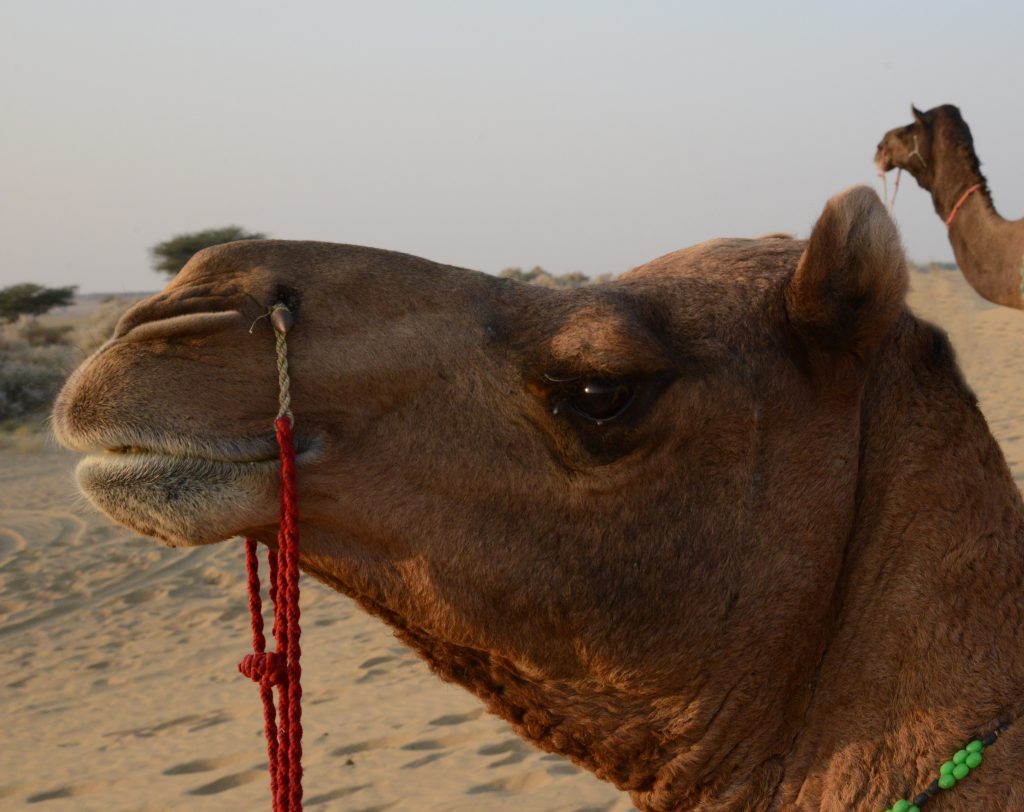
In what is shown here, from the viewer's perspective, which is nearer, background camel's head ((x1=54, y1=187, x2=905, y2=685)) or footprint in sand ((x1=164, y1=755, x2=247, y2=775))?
background camel's head ((x1=54, y1=187, x2=905, y2=685))

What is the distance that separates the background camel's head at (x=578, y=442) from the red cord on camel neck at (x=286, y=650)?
82mm

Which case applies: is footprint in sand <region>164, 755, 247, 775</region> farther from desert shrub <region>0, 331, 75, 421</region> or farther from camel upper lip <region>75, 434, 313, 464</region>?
desert shrub <region>0, 331, 75, 421</region>

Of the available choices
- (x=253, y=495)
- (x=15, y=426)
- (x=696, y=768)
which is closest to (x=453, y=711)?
(x=696, y=768)

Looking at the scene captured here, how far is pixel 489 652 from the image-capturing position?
255cm

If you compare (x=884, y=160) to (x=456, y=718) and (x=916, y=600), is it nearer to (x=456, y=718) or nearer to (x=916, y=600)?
(x=456, y=718)

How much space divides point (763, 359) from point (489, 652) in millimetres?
858

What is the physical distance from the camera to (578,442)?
7.91 feet

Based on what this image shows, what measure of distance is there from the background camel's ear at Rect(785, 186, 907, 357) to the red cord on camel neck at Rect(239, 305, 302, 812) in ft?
3.45

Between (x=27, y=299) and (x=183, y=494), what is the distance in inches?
1780

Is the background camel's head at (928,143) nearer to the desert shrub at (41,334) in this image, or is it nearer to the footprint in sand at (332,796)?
the footprint in sand at (332,796)

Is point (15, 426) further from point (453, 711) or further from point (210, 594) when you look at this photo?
point (453, 711)

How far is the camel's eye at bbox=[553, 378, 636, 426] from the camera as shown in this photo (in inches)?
92.6

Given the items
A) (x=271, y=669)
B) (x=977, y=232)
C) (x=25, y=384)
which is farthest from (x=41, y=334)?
(x=271, y=669)

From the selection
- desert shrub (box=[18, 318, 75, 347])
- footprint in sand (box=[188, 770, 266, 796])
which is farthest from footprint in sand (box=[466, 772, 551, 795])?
desert shrub (box=[18, 318, 75, 347])
